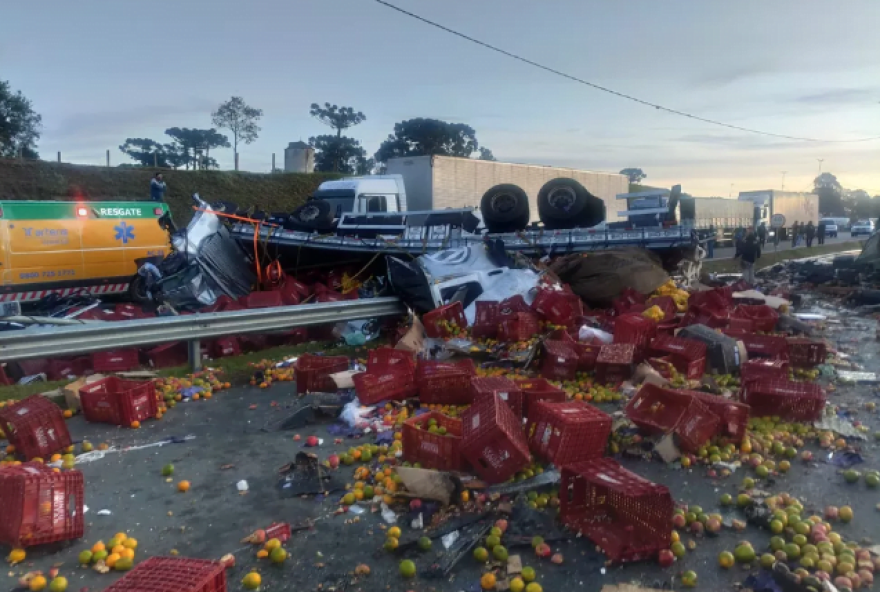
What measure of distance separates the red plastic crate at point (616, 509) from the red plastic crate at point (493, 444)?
49 centimetres

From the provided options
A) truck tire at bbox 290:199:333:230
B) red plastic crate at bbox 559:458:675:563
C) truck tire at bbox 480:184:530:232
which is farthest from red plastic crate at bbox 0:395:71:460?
truck tire at bbox 480:184:530:232

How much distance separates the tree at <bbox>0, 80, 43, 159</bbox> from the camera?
33.3 m

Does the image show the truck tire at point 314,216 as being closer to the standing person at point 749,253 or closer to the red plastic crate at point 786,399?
the red plastic crate at point 786,399

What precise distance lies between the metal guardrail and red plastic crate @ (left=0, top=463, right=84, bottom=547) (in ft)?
11.5

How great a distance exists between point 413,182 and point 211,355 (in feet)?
52.9

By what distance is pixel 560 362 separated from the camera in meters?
8.17

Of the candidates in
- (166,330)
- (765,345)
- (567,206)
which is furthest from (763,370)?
(567,206)

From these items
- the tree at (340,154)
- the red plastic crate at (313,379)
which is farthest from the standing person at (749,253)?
the tree at (340,154)

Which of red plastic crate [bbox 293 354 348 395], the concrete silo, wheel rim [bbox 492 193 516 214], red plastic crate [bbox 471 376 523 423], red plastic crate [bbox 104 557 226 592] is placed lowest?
red plastic crate [bbox 293 354 348 395]

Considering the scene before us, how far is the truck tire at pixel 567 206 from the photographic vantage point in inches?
645

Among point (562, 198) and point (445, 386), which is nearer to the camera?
point (445, 386)

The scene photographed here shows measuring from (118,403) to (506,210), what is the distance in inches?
475

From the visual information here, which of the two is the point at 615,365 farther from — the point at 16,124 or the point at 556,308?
the point at 16,124

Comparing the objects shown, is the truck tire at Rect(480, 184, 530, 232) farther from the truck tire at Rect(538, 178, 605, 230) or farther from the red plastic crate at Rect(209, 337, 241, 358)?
the red plastic crate at Rect(209, 337, 241, 358)
